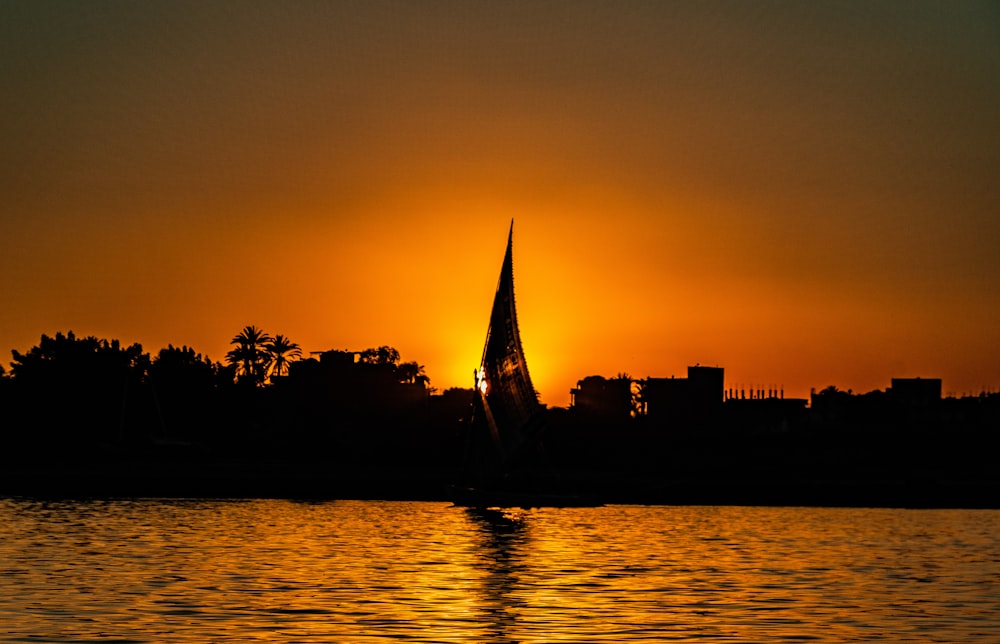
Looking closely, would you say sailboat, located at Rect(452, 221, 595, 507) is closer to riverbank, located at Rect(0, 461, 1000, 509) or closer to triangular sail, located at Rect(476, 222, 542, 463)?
triangular sail, located at Rect(476, 222, 542, 463)

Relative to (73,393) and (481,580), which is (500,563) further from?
(73,393)

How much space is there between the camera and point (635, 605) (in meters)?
51.1

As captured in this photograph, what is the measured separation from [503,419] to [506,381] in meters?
2.68

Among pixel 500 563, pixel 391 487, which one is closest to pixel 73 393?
pixel 391 487

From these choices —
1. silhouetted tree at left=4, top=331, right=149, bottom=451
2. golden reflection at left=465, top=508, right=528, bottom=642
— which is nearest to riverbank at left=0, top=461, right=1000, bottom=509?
silhouetted tree at left=4, top=331, right=149, bottom=451

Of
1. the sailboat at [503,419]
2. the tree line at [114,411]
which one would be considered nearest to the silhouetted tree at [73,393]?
the tree line at [114,411]

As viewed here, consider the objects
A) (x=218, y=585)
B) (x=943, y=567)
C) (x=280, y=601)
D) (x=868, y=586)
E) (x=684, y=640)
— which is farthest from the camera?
(x=943, y=567)

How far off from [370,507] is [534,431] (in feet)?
48.2

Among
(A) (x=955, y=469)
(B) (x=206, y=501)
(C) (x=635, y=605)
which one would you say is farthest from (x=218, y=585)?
(A) (x=955, y=469)

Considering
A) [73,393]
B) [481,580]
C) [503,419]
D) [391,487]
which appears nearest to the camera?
[481,580]

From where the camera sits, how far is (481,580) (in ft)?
196

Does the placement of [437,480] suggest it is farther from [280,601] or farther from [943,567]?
[280,601]

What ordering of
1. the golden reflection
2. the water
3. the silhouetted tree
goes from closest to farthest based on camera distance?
the water
the golden reflection
the silhouetted tree

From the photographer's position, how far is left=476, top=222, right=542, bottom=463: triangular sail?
12031 centimetres
